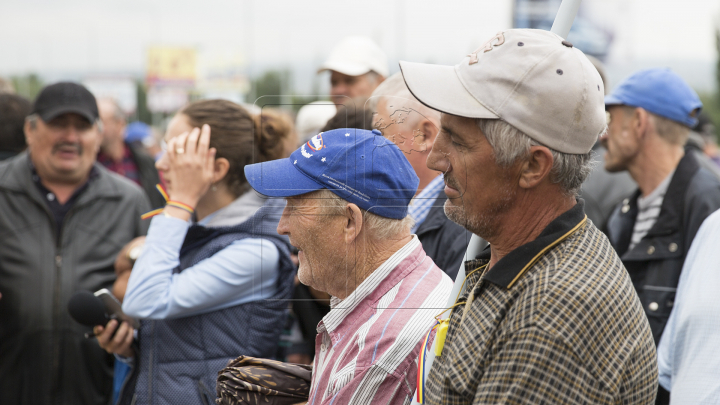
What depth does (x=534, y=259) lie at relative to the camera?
4.07ft

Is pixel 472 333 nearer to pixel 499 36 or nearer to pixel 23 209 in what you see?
pixel 499 36

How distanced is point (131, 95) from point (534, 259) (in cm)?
2681

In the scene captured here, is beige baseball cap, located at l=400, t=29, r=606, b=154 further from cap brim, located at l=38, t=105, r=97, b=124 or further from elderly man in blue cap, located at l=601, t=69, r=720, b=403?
cap brim, located at l=38, t=105, r=97, b=124

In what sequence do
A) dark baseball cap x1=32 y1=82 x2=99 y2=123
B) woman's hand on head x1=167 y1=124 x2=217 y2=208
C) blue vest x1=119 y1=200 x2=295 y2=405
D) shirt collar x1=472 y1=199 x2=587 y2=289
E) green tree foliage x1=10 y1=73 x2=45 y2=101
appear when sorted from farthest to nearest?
green tree foliage x1=10 y1=73 x2=45 y2=101 < dark baseball cap x1=32 y1=82 x2=99 y2=123 < woman's hand on head x1=167 y1=124 x2=217 y2=208 < blue vest x1=119 y1=200 x2=295 y2=405 < shirt collar x1=472 y1=199 x2=587 y2=289

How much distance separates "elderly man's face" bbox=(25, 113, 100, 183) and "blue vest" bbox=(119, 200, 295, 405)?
148 centimetres

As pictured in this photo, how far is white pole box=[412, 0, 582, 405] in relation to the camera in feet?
4.44

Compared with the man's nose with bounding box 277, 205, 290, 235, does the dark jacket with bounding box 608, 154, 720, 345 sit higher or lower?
lower

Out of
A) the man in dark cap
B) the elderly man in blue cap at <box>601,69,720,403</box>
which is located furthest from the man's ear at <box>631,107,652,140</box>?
the man in dark cap

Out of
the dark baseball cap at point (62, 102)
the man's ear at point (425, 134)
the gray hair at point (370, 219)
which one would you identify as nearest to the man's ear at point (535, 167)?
the man's ear at point (425, 134)

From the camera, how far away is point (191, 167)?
96.7 inches

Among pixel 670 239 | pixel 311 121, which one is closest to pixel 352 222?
pixel 670 239

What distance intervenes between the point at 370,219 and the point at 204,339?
1.14 m

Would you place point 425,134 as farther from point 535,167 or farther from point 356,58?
point 356,58

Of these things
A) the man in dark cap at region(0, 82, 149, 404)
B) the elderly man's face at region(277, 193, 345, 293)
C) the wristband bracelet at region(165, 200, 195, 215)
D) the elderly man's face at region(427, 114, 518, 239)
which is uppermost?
the elderly man's face at region(427, 114, 518, 239)
